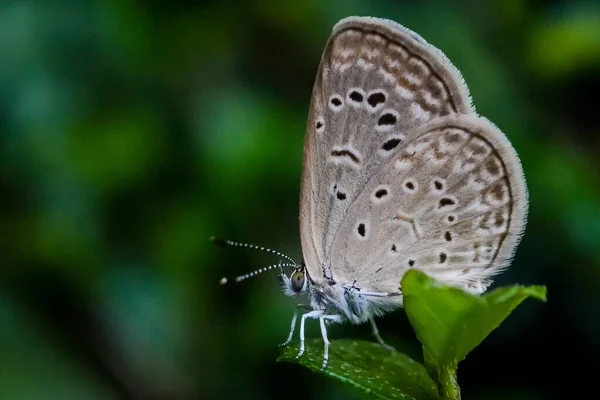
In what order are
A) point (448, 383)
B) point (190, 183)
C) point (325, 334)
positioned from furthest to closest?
point (190, 183)
point (325, 334)
point (448, 383)

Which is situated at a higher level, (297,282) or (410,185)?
(410,185)

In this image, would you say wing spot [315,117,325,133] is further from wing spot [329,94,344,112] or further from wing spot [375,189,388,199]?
wing spot [375,189,388,199]

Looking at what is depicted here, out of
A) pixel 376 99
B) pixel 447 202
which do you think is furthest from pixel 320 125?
pixel 447 202

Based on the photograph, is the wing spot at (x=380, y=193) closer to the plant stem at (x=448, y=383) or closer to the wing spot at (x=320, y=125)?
the wing spot at (x=320, y=125)

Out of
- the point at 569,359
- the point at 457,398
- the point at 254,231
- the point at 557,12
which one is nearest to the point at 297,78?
the point at 254,231

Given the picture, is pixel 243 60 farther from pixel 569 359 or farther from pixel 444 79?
pixel 569 359

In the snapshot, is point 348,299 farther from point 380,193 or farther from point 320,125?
point 320,125
